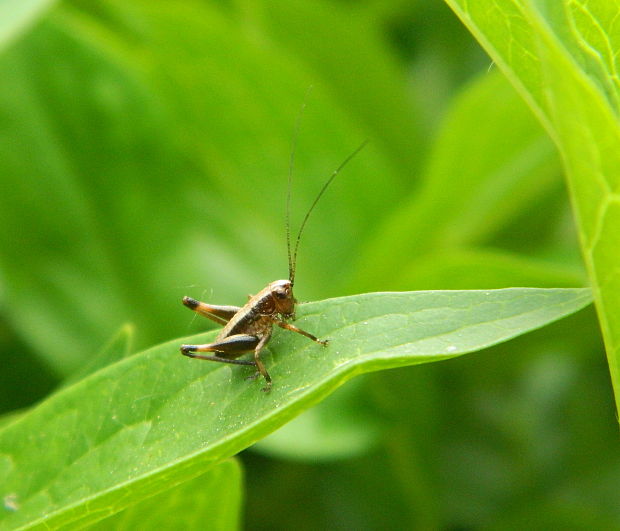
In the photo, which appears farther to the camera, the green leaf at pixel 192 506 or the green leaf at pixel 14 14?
the green leaf at pixel 14 14

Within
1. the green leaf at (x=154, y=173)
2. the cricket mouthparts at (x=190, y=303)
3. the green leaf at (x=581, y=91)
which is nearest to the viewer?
the green leaf at (x=581, y=91)

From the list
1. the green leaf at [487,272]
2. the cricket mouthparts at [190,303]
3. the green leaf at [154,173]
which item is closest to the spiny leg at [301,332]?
the cricket mouthparts at [190,303]

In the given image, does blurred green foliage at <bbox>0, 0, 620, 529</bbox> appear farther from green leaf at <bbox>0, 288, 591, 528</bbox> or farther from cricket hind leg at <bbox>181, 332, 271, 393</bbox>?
green leaf at <bbox>0, 288, 591, 528</bbox>

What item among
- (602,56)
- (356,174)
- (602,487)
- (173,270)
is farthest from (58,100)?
(602,487)

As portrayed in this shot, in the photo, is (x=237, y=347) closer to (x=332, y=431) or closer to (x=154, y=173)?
(x=332, y=431)

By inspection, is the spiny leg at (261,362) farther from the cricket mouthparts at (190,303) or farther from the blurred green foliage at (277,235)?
the blurred green foliage at (277,235)

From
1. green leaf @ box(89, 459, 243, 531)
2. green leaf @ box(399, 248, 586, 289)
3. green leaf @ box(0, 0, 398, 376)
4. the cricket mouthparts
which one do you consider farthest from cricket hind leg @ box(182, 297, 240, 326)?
green leaf @ box(89, 459, 243, 531)
